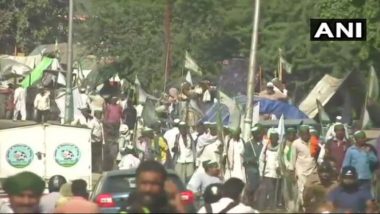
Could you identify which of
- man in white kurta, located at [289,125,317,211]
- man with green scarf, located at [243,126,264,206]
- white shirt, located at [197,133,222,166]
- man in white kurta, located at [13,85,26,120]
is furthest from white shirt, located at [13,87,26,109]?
man in white kurta, located at [289,125,317,211]

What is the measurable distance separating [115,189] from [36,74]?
102ft

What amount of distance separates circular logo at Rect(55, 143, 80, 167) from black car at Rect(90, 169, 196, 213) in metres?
8.35

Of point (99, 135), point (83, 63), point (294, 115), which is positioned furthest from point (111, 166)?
point (83, 63)

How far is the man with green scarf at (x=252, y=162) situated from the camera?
22.0 meters

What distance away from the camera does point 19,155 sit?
24391 mm

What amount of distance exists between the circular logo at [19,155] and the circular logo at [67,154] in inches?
20.6

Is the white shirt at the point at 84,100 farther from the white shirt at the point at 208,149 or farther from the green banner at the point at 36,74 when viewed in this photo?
the white shirt at the point at 208,149

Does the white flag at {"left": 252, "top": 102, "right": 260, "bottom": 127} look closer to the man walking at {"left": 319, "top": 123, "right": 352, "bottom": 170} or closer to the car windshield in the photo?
the man walking at {"left": 319, "top": 123, "right": 352, "bottom": 170}

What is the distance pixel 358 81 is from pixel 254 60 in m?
10.5

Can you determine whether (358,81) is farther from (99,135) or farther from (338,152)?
(338,152)

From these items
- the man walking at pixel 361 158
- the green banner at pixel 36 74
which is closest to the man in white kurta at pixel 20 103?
the green banner at pixel 36 74

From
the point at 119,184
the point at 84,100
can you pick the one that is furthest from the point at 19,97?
the point at 119,184

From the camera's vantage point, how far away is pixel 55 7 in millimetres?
72750

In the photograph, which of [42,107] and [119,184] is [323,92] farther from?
[119,184]
